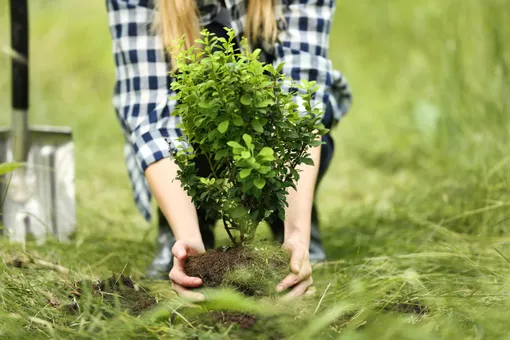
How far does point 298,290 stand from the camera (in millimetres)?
1601

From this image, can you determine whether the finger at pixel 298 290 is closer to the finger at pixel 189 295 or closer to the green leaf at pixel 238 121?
the finger at pixel 189 295

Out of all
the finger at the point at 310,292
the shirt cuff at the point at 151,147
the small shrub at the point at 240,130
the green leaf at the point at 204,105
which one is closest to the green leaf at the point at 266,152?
the small shrub at the point at 240,130

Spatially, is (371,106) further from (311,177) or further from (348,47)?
(311,177)

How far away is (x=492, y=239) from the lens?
226 cm

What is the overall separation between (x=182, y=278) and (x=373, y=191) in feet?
6.39

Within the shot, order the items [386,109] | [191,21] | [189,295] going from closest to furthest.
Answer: [189,295], [191,21], [386,109]

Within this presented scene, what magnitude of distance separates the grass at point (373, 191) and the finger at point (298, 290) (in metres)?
0.03

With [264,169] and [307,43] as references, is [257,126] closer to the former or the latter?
[264,169]

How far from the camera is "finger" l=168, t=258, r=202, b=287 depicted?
60.5 inches

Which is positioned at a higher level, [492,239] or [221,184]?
[221,184]

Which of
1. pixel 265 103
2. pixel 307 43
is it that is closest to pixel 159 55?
pixel 307 43

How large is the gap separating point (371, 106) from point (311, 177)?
2584 millimetres

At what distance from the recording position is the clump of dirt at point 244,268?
1534mm

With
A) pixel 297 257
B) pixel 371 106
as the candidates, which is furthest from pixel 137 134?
pixel 371 106
